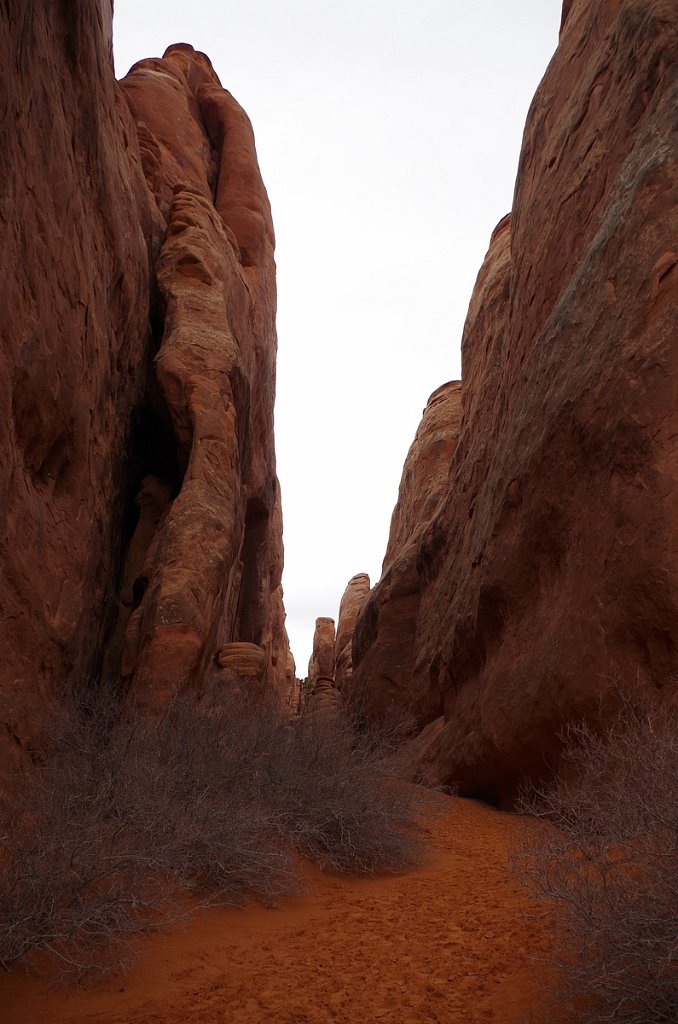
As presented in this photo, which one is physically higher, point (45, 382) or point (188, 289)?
point (188, 289)

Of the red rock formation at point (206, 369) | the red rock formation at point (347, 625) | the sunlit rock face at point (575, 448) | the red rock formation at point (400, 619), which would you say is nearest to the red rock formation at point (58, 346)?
the red rock formation at point (206, 369)

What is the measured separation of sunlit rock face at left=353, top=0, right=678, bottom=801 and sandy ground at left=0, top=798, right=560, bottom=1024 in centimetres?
303

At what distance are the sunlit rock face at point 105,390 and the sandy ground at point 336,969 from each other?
419cm

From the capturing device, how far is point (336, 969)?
4.27m

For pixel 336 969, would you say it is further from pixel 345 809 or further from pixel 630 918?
pixel 345 809

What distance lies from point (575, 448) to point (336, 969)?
5986mm

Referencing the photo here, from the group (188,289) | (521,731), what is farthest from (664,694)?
(188,289)

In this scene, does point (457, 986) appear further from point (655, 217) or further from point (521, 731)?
point (655, 217)

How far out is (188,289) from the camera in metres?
15.2

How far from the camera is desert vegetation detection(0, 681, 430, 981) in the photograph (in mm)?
4102

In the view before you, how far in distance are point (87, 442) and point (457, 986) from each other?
8.92m

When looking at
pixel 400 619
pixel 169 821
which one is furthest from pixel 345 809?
pixel 400 619

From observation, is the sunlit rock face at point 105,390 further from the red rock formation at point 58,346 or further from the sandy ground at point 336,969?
the sandy ground at point 336,969

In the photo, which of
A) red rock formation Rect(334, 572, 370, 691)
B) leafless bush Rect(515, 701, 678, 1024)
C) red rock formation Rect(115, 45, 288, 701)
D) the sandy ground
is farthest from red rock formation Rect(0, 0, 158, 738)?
red rock formation Rect(334, 572, 370, 691)
